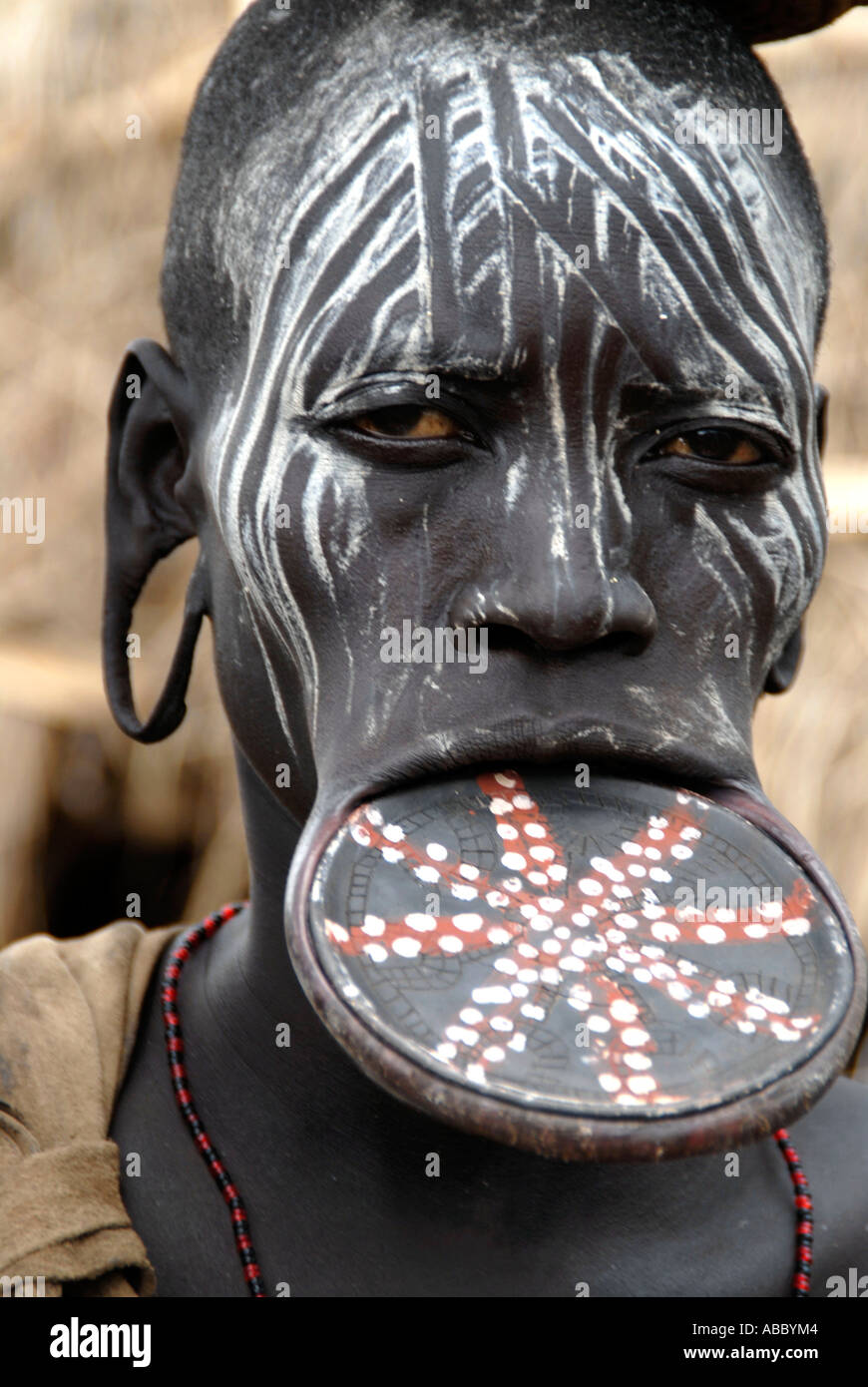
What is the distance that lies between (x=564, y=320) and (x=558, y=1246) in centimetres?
100

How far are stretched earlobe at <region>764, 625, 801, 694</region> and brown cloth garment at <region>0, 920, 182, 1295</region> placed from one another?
0.87 m

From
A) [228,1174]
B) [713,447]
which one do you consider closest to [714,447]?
[713,447]

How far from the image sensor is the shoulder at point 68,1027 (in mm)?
1859

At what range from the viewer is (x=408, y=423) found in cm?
161

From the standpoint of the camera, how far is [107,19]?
3.48 meters

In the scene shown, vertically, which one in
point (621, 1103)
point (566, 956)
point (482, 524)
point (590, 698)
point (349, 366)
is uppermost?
point (349, 366)

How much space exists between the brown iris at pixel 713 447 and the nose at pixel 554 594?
0.48 ft

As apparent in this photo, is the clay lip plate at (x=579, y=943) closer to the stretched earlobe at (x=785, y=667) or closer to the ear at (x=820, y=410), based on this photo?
the stretched earlobe at (x=785, y=667)

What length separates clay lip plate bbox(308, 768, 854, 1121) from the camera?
Answer: 4.27 ft

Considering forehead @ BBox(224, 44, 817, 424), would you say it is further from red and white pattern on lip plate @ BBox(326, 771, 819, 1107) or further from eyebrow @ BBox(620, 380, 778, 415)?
red and white pattern on lip plate @ BBox(326, 771, 819, 1107)

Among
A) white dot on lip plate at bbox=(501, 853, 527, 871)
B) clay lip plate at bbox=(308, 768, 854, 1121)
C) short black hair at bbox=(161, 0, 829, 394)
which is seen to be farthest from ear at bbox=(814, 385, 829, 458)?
white dot on lip plate at bbox=(501, 853, 527, 871)

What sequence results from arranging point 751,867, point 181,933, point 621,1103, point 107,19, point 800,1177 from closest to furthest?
point 621,1103
point 751,867
point 800,1177
point 181,933
point 107,19

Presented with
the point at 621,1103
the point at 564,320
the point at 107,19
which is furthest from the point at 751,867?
the point at 107,19
